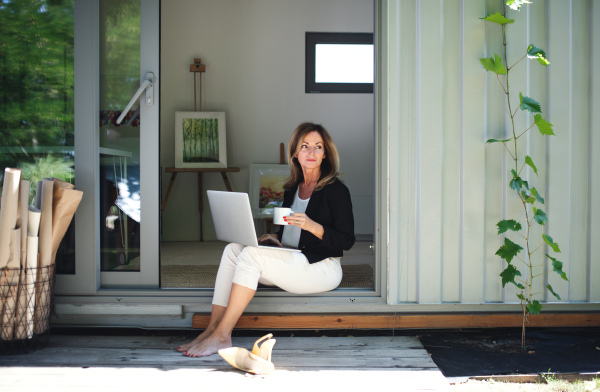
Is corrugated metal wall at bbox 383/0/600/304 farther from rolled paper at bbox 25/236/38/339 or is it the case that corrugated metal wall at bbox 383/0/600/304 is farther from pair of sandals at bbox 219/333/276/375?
rolled paper at bbox 25/236/38/339

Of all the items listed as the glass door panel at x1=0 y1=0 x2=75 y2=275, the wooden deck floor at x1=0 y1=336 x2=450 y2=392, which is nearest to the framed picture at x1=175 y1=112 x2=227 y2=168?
the glass door panel at x1=0 y1=0 x2=75 y2=275

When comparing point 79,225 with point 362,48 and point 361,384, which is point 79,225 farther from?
point 362,48

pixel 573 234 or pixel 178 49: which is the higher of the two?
pixel 178 49

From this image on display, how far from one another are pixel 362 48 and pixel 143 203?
3.66 m

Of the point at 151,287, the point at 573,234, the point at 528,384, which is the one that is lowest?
the point at 528,384

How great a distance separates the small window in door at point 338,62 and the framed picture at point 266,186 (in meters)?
1.04

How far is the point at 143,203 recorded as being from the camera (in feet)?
7.87

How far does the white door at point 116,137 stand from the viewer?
2.36 meters

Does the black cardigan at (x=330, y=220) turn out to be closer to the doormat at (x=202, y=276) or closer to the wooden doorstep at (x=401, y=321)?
the wooden doorstep at (x=401, y=321)

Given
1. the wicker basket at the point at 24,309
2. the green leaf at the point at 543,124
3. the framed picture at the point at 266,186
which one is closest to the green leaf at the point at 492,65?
the green leaf at the point at 543,124

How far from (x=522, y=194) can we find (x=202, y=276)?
2106 millimetres

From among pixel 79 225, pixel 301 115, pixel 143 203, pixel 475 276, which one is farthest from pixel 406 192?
pixel 301 115

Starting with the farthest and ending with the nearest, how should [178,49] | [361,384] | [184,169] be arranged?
[178,49]
[184,169]
[361,384]

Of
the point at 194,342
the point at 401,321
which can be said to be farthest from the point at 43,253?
the point at 401,321
